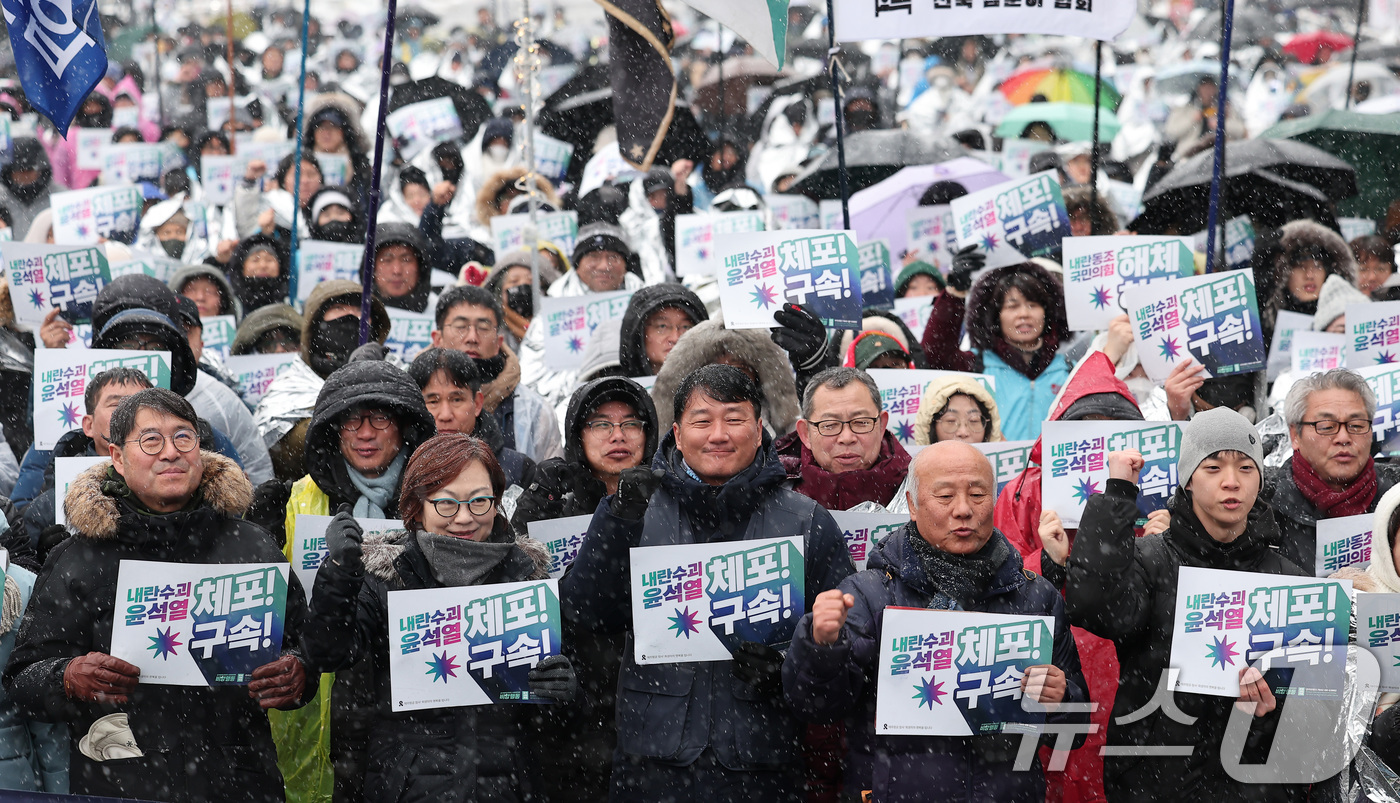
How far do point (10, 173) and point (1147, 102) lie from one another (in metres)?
11.7

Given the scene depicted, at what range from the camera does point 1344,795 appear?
4219 millimetres

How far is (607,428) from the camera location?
200 inches

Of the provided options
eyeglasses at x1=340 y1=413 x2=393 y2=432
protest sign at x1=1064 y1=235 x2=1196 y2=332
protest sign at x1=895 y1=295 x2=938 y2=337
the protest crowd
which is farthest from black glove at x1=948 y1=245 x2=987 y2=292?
eyeglasses at x1=340 y1=413 x2=393 y2=432

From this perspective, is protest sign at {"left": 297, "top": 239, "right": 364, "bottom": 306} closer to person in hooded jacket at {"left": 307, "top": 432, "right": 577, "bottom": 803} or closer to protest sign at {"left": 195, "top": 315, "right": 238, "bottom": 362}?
protest sign at {"left": 195, "top": 315, "right": 238, "bottom": 362}

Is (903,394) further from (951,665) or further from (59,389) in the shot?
(59,389)

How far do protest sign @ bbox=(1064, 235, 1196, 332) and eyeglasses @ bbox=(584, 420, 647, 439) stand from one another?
213 centimetres

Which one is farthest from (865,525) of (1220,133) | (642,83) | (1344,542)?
(642,83)

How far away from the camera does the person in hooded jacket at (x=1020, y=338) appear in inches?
248

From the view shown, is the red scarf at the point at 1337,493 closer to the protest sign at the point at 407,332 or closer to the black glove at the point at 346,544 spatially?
the black glove at the point at 346,544

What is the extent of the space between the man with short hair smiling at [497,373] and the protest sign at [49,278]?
1.89 meters

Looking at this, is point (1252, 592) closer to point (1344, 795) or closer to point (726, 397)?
point (1344, 795)

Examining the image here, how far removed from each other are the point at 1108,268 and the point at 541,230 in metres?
4.40

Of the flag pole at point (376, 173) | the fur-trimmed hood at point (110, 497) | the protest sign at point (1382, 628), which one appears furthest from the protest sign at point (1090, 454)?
the flag pole at point (376, 173)

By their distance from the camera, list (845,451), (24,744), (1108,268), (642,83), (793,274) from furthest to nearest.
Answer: (642,83), (1108,268), (793,274), (845,451), (24,744)
